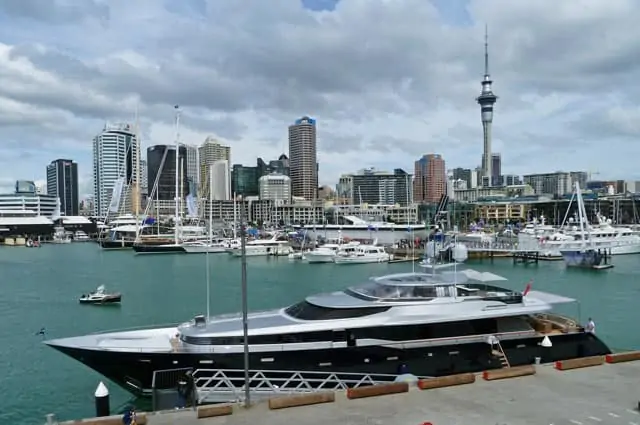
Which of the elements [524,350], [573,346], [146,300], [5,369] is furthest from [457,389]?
[146,300]

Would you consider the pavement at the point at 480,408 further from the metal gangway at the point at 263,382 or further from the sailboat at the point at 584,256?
the sailboat at the point at 584,256

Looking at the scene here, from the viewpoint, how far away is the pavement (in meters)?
11.1

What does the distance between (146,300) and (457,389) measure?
1431 inches

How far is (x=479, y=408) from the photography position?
11.8m

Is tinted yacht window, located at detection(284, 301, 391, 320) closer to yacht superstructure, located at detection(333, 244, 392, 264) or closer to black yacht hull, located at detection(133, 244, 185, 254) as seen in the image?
yacht superstructure, located at detection(333, 244, 392, 264)

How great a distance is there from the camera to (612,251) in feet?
278

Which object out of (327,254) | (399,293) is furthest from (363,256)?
(399,293)

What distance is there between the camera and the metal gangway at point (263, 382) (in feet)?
52.2

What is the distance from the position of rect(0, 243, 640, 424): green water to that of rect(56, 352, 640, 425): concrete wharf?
26.7ft

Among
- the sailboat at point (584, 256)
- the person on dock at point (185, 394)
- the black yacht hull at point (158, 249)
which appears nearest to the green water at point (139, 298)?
the sailboat at point (584, 256)

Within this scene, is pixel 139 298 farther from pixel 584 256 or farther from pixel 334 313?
pixel 584 256

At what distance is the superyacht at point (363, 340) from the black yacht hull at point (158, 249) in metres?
91.9

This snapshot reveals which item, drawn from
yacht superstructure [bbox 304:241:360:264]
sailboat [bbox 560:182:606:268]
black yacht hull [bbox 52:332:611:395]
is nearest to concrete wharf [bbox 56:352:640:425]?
black yacht hull [bbox 52:332:611:395]

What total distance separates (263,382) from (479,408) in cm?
687
